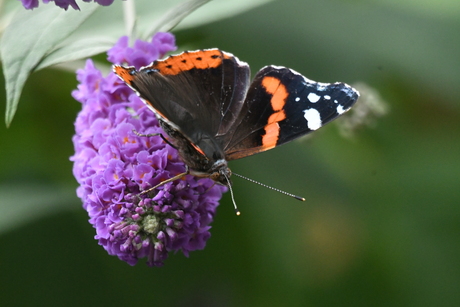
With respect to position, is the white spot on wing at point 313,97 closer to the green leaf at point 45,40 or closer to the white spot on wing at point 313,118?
the white spot on wing at point 313,118

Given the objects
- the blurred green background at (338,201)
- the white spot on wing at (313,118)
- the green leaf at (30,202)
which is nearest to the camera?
the white spot on wing at (313,118)

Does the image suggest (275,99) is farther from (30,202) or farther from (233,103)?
(30,202)

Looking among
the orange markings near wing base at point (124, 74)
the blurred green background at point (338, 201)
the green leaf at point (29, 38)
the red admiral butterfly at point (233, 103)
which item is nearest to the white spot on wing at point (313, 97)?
the red admiral butterfly at point (233, 103)

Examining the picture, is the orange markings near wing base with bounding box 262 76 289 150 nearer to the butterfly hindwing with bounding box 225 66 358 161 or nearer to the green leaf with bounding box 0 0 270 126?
the butterfly hindwing with bounding box 225 66 358 161

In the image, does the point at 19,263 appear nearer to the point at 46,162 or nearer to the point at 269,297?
the point at 46,162

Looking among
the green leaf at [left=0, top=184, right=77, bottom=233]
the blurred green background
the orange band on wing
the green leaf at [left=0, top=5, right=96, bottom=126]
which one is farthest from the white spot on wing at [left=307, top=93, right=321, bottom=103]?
the green leaf at [left=0, top=184, right=77, bottom=233]
